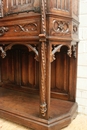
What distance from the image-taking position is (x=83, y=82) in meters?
1.63

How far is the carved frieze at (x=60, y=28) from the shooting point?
1.20m

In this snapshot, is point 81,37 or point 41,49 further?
point 81,37

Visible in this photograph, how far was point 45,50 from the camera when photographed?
120cm

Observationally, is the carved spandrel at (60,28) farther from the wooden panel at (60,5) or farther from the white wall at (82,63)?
the white wall at (82,63)

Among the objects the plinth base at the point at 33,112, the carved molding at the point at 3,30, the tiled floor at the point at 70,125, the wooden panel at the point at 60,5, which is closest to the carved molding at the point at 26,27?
the carved molding at the point at 3,30

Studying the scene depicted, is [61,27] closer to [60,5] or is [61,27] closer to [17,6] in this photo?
[60,5]

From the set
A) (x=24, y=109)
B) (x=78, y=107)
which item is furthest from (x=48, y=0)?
(x=78, y=107)

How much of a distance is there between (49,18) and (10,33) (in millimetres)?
414

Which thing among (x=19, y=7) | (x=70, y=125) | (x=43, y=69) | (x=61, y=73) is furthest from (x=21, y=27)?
(x=70, y=125)

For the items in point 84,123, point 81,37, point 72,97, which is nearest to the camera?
point 84,123

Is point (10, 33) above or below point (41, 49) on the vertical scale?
above

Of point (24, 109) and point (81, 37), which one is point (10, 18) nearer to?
point (81, 37)

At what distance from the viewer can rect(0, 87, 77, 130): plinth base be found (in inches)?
50.6

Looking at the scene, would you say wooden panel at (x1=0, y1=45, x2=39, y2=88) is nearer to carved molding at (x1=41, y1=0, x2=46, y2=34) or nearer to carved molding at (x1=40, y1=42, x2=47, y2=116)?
carved molding at (x1=40, y1=42, x2=47, y2=116)
